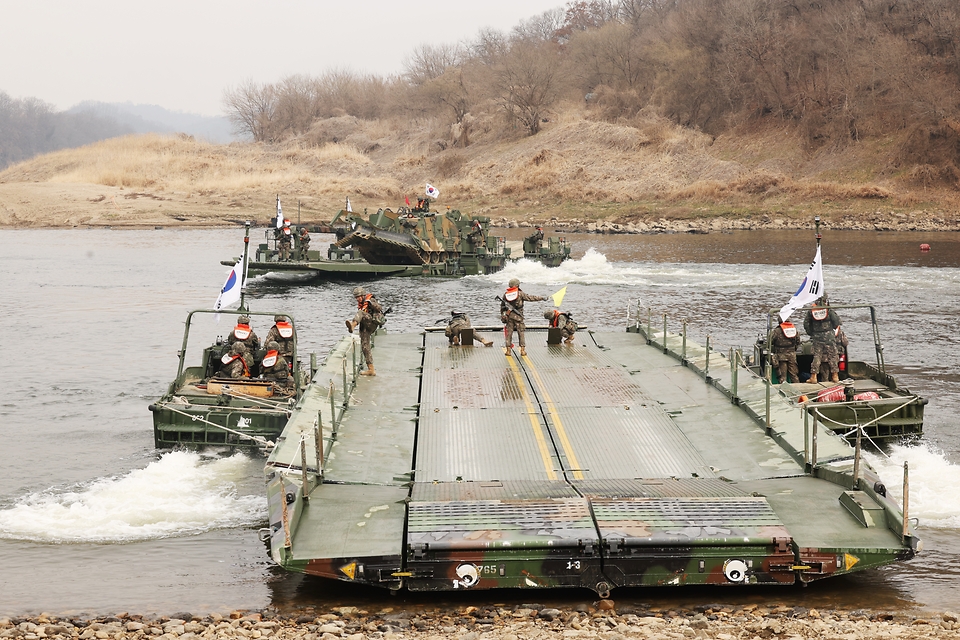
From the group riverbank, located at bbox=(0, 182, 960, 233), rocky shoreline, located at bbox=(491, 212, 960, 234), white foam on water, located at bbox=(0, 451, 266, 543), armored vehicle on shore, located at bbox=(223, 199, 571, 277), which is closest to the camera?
white foam on water, located at bbox=(0, 451, 266, 543)

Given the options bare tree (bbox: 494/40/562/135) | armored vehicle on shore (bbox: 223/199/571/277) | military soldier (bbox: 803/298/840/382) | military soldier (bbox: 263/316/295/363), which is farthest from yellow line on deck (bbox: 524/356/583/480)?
bare tree (bbox: 494/40/562/135)

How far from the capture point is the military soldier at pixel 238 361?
1853 cm

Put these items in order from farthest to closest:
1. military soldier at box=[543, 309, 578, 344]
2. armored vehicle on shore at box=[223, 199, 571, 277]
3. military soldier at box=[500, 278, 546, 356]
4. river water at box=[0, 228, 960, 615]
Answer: armored vehicle on shore at box=[223, 199, 571, 277]
military soldier at box=[543, 309, 578, 344]
military soldier at box=[500, 278, 546, 356]
river water at box=[0, 228, 960, 615]

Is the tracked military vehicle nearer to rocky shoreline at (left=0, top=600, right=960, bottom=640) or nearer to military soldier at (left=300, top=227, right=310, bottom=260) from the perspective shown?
military soldier at (left=300, top=227, right=310, bottom=260)

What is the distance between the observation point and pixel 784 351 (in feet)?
60.3

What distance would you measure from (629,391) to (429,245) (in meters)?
29.7

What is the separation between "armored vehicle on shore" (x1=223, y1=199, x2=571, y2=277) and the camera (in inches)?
1727

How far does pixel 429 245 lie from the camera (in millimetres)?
45594

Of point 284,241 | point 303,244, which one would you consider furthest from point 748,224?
point 284,241

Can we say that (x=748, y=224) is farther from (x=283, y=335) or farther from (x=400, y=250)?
(x=283, y=335)

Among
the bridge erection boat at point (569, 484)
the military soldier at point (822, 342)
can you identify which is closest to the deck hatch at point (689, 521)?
the bridge erection boat at point (569, 484)

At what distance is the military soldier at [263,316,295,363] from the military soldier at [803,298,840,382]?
352 inches

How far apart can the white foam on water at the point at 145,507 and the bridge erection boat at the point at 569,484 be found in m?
1.70

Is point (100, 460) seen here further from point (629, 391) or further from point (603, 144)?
point (603, 144)
